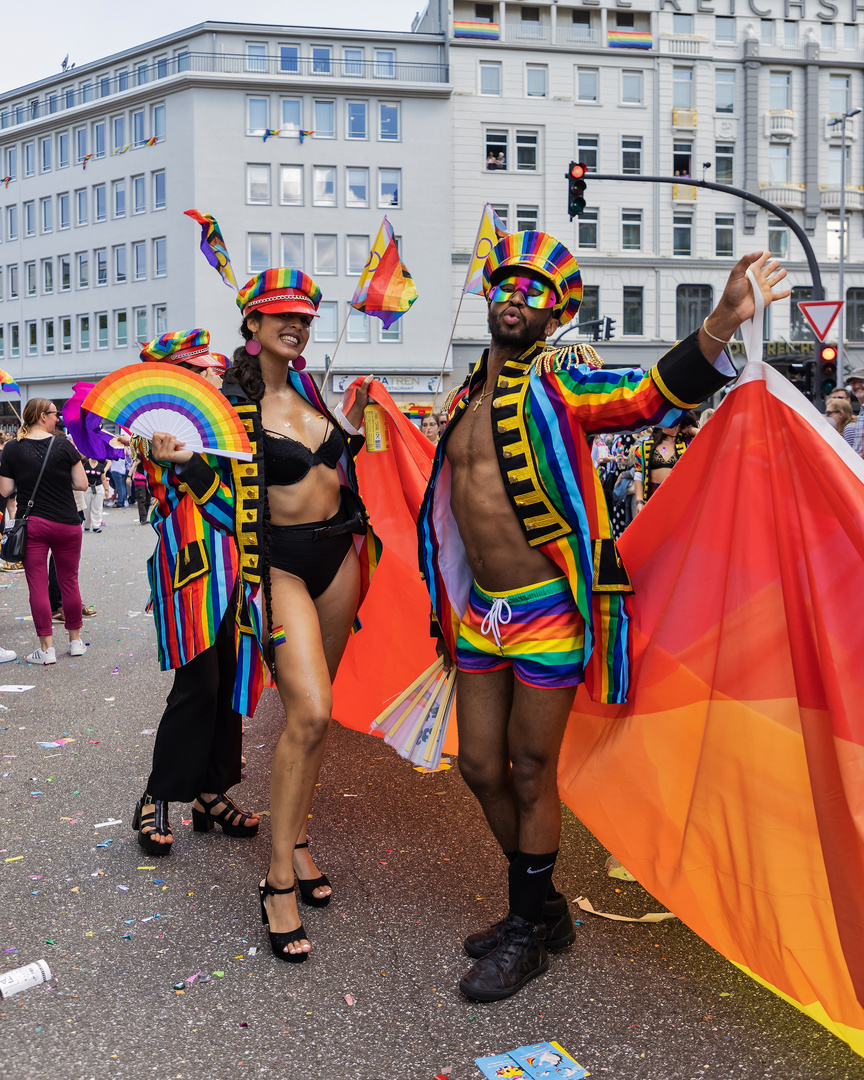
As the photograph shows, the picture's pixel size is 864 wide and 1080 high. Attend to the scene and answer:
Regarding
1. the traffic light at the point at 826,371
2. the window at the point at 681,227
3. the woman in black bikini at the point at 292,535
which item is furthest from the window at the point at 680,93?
the woman in black bikini at the point at 292,535

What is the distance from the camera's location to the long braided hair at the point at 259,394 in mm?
3322

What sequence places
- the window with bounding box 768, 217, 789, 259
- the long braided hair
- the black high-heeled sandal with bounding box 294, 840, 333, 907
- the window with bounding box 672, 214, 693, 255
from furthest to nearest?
the window with bounding box 768, 217, 789, 259, the window with bounding box 672, 214, 693, 255, the black high-heeled sandal with bounding box 294, 840, 333, 907, the long braided hair

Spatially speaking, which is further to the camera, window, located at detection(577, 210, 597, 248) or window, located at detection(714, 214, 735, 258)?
window, located at detection(714, 214, 735, 258)

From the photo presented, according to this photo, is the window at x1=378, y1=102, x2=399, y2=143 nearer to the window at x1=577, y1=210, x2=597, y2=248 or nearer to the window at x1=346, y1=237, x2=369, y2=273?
the window at x1=346, y1=237, x2=369, y2=273

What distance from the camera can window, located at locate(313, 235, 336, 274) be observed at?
137ft

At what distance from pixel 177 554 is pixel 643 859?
2.07m

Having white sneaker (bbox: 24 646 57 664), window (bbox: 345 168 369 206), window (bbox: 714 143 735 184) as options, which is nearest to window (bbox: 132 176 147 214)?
window (bbox: 345 168 369 206)

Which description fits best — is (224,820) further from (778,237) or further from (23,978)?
(778,237)

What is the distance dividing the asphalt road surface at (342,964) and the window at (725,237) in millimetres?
40939

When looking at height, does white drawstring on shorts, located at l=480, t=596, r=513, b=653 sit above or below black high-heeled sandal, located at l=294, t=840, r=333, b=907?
above

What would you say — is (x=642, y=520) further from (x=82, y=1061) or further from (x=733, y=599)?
(x=82, y=1061)

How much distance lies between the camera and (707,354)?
8.87 feet

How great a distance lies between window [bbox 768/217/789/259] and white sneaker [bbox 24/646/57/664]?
4067 centimetres

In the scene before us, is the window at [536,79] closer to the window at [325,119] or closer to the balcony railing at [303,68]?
the balcony railing at [303,68]
